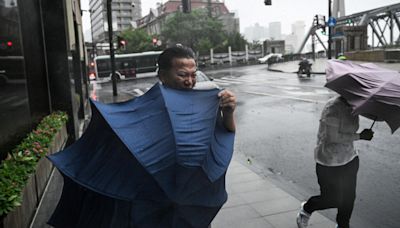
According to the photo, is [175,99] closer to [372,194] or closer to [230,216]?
[230,216]

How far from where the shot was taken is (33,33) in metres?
6.50

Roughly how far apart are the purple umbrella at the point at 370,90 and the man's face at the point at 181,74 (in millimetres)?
1519

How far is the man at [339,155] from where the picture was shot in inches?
137

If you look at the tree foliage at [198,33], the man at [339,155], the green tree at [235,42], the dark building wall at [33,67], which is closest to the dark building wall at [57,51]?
the dark building wall at [33,67]

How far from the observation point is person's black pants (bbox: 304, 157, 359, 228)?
3.54 m

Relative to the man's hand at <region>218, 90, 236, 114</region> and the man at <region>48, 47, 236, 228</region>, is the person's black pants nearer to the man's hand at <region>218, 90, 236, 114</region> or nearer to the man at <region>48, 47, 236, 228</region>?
the man's hand at <region>218, 90, 236, 114</region>

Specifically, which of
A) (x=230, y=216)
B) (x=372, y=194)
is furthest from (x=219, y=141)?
(x=372, y=194)

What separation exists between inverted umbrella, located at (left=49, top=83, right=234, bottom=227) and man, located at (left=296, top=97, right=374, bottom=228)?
1.97 meters

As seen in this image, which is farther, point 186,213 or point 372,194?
point 372,194

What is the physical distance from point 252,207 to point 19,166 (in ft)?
9.24

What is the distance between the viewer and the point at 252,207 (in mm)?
4793

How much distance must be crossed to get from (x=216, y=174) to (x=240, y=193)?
368 centimetres

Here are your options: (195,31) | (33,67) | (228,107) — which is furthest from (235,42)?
(228,107)

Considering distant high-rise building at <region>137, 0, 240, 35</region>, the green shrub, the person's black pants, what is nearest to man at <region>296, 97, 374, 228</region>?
the person's black pants
